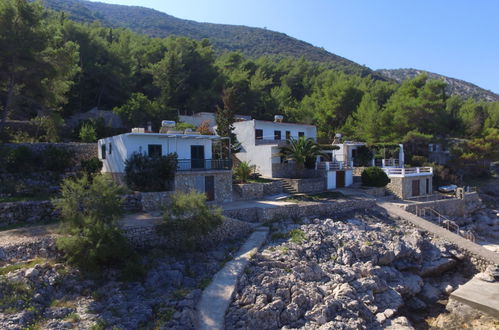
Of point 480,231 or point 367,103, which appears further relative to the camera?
point 367,103

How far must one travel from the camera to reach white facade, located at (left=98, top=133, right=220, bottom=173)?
23.2 meters

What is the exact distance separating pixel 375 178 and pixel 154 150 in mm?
20497

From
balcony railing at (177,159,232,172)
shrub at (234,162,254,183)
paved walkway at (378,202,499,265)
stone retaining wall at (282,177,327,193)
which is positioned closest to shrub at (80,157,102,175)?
balcony railing at (177,159,232,172)

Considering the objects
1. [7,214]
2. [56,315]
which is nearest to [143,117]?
[7,214]

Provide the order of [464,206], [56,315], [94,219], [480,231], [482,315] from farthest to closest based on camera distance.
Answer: [464,206] < [480,231] < [482,315] < [94,219] < [56,315]

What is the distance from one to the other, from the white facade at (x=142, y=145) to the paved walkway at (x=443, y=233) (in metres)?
16.0

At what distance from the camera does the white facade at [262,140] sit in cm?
3250

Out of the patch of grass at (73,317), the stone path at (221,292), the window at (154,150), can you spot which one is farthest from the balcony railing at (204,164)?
the patch of grass at (73,317)

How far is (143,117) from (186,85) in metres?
14.7

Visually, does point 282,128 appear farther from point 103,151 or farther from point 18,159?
point 18,159

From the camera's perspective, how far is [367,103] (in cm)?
4881

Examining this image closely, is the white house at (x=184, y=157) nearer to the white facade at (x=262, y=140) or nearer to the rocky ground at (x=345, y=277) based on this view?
the rocky ground at (x=345, y=277)

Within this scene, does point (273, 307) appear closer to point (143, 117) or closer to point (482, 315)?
point (482, 315)

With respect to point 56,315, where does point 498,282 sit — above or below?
below
